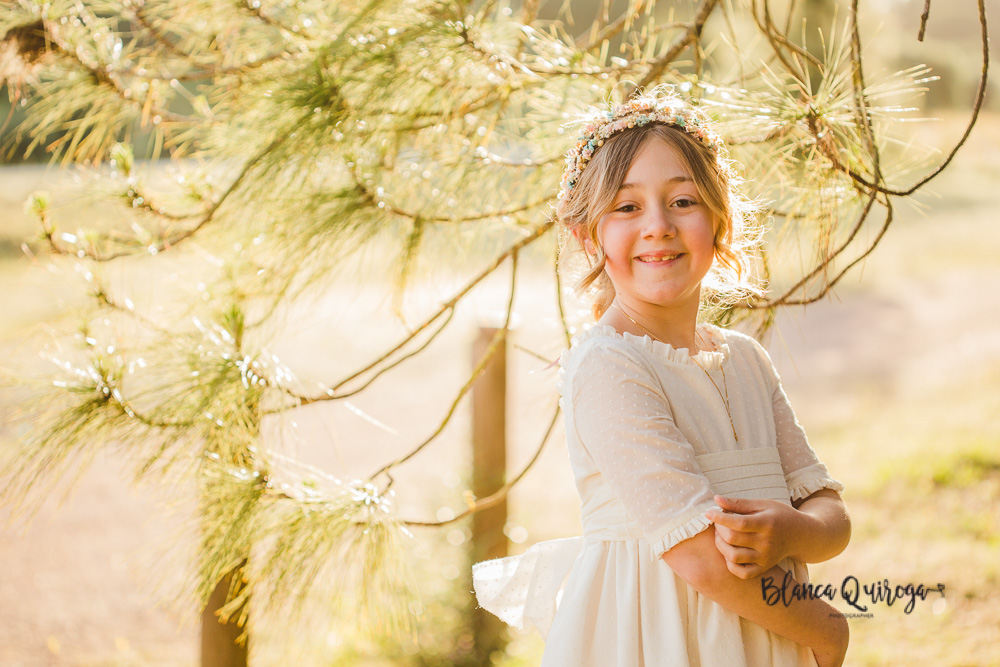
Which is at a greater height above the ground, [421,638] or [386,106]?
[386,106]

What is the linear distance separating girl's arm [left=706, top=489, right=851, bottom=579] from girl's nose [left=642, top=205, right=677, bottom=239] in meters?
0.21

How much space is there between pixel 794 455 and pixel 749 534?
171mm

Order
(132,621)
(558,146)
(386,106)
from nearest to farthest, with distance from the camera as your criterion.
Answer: (386,106) < (558,146) < (132,621)

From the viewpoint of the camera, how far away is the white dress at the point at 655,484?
23.0 inches

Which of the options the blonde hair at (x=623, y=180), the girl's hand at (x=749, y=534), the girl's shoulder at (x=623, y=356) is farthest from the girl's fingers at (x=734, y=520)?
the blonde hair at (x=623, y=180)

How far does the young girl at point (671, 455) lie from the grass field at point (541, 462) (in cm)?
10

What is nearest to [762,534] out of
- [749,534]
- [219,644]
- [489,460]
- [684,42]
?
[749,534]

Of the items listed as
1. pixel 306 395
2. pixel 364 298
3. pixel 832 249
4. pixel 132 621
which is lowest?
pixel 132 621

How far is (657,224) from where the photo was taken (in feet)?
2.09

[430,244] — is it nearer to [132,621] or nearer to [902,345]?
[132,621]

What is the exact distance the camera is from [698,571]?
0.57 m

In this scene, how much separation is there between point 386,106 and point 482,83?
0.38 ft

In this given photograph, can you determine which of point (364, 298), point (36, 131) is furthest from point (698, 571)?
point (364, 298)

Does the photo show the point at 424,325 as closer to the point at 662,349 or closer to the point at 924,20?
the point at 662,349
